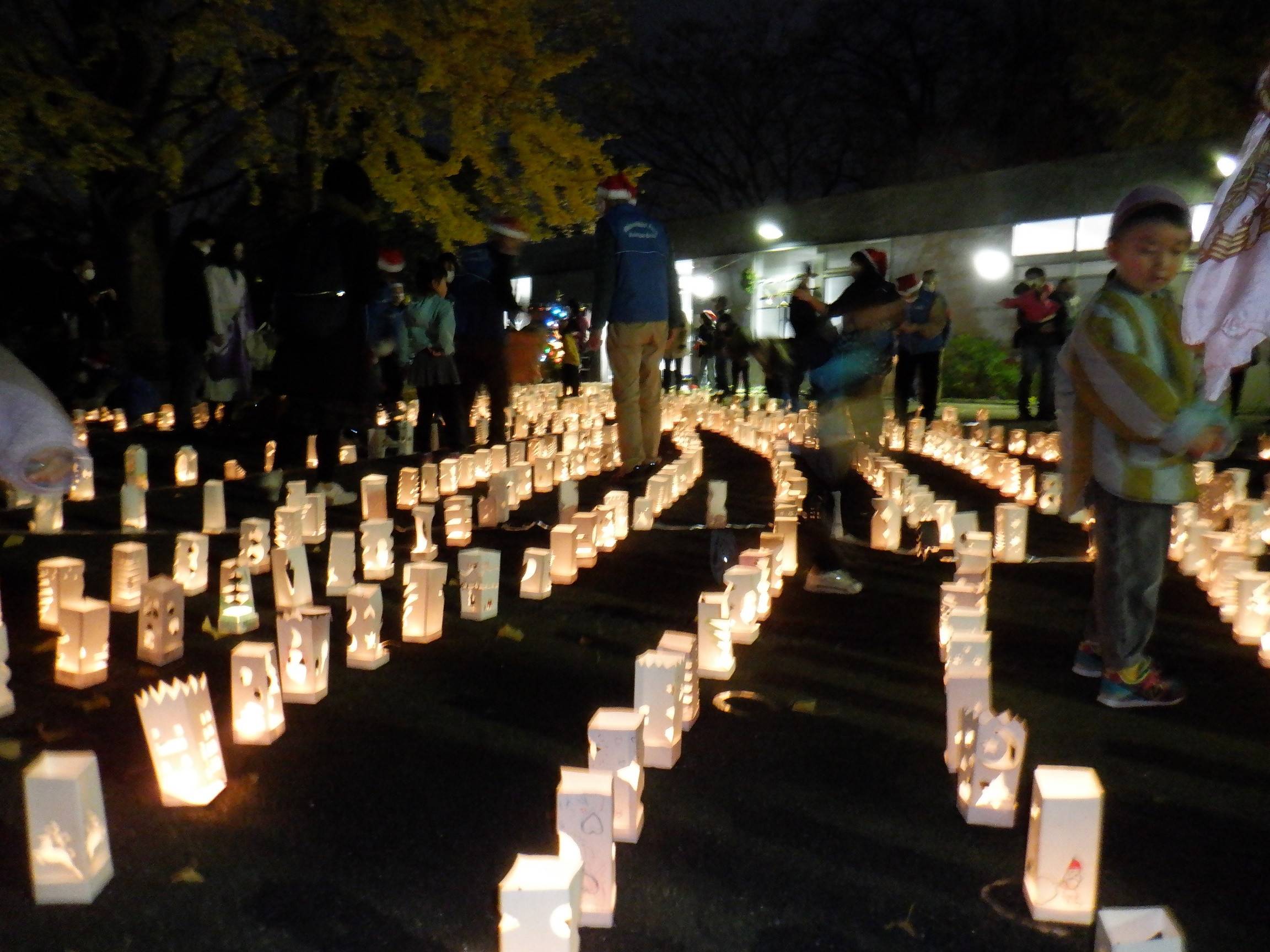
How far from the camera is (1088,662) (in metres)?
4.04

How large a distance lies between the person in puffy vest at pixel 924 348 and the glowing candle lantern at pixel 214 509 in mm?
6380

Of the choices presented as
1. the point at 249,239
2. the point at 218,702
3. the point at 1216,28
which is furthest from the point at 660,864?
the point at 249,239

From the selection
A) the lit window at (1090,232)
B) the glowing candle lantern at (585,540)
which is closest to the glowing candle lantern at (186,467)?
the glowing candle lantern at (585,540)

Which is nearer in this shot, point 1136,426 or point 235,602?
point 1136,426

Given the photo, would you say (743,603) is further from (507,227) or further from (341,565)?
(507,227)

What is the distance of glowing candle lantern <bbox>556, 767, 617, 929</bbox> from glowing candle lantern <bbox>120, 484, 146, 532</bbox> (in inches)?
187

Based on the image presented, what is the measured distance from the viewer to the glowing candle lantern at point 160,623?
3930 millimetres

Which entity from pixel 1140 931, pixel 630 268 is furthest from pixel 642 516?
pixel 1140 931

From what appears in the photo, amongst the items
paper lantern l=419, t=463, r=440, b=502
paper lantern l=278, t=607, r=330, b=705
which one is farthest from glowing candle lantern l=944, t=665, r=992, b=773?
paper lantern l=419, t=463, r=440, b=502

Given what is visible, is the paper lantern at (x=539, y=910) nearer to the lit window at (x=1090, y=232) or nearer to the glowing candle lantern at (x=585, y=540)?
the glowing candle lantern at (x=585, y=540)

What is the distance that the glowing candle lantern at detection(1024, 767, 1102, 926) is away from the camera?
237 cm

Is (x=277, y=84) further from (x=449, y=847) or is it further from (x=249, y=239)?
(x=449, y=847)

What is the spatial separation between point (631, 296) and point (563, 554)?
8.30 feet

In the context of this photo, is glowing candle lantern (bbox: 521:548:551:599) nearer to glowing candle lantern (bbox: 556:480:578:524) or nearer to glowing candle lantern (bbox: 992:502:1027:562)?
glowing candle lantern (bbox: 556:480:578:524)
